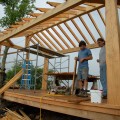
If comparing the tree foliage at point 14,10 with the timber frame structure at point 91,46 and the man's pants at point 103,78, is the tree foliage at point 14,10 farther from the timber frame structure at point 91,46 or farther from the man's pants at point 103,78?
the man's pants at point 103,78

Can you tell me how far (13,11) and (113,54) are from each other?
44.3 ft

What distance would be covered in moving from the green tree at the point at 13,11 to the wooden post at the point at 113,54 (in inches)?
495

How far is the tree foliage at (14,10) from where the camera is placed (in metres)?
16.3

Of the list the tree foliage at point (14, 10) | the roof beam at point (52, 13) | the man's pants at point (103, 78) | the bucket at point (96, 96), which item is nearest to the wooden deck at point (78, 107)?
the bucket at point (96, 96)

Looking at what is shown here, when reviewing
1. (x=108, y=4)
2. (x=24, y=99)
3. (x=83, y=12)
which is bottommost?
(x=24, y=99)

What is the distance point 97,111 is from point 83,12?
4471 millimetres

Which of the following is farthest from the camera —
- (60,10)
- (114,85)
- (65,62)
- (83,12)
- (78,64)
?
(65,62)

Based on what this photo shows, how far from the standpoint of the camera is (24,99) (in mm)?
7090

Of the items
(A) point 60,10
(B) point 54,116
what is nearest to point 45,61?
(B) point 54,116

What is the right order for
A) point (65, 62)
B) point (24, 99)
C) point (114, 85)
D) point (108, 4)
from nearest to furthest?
point (114, 85) → point (108, 4) → point (24, 99) → point (65, 62)

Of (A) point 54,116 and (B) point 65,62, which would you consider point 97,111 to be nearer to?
(A) point 54,116

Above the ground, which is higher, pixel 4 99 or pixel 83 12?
pixel 83 12

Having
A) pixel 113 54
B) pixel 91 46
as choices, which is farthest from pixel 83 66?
pixel 91 46

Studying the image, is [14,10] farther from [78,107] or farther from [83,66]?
[78,107]
